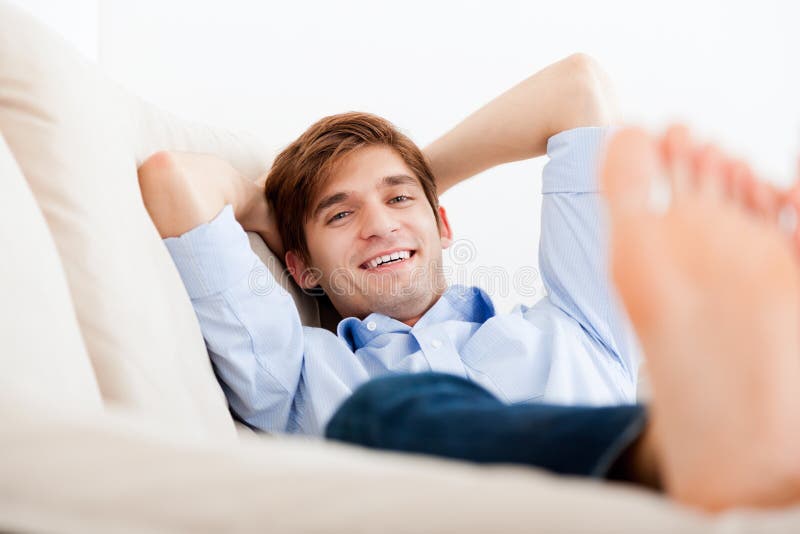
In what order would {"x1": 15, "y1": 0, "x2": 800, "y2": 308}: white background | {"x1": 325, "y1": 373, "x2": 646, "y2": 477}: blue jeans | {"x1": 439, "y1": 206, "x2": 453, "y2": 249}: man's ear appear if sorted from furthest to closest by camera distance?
{"x1": 15, "y1": 0, "x2": 800, "y2": 308}: white background
{"x1": 439, "y1": 206, "x2": 453, "y2": 249}: man's ear
{"x1": 325, "y1": 373, "x2": 646, "y2": 477}: blue jeans

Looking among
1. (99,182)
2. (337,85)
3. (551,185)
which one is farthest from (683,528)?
(337,85)

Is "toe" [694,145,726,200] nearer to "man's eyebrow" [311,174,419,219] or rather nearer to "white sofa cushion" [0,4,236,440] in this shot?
"white sofa cushion" [0,4,236,440]

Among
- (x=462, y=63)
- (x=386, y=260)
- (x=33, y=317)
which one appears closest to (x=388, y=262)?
(x=386, y=260)

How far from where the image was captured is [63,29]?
2053 millimetres

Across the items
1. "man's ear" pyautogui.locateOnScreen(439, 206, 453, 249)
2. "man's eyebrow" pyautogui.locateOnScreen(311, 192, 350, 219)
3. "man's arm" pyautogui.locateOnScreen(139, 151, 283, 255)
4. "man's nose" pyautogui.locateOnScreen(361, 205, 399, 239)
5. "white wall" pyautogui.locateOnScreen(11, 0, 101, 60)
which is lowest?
Answer: "man's ear" pyautogui.locateOnScreen(439, 206, 453, 249)

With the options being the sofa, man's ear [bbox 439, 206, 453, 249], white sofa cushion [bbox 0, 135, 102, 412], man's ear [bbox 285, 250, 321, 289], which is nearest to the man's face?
man's ear [bbox 285, 250, 321, 289]

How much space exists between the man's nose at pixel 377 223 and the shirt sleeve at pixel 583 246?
0.94ft

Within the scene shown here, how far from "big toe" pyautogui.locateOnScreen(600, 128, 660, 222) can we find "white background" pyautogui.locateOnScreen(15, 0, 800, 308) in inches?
72.3

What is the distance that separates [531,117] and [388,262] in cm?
39

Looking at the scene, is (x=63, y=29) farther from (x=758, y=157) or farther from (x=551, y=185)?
(x=758, y=157)

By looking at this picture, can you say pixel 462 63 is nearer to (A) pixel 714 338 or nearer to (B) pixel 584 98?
(B) pixel 584 98

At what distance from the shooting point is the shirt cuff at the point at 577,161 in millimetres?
1411

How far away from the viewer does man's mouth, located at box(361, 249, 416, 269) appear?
57.3 inches

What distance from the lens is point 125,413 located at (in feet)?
1.85
